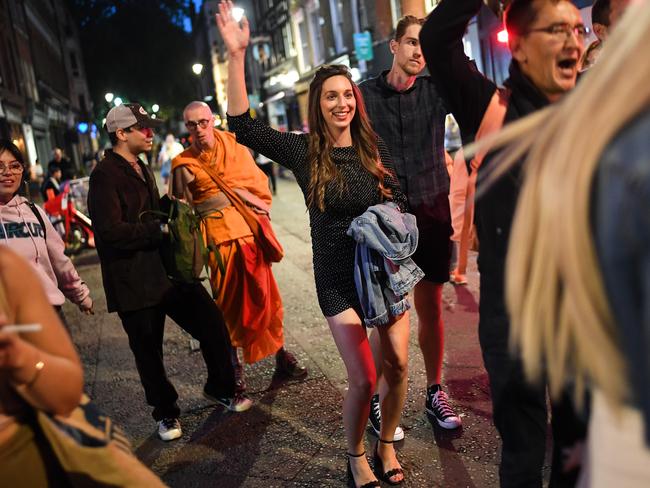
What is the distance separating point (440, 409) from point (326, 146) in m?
1.75

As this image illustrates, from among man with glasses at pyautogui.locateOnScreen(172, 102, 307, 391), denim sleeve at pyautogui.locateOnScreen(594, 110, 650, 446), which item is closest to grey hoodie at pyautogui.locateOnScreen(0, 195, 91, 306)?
man with glasses at pyautogui.locateOnScreen(172, 102, 307, 391)

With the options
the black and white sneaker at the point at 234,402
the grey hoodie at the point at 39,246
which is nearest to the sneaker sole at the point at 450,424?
the black and white sneaker at the point at 234,402

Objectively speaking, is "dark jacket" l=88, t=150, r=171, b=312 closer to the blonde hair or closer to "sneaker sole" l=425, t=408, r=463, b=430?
"sneaker sole" l=425, t=408, r=463, b=430

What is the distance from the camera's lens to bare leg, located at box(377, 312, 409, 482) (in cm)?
332

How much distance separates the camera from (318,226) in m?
3.39

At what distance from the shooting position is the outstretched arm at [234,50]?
3.15 meters

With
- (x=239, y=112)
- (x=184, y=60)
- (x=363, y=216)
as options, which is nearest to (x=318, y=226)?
(x=363, y=216)

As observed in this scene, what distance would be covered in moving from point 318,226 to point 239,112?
2.18 ft

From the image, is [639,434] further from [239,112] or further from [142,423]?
[142,423]

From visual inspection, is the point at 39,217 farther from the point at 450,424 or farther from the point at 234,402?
the point at 450,424

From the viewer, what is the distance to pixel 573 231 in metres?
1.03

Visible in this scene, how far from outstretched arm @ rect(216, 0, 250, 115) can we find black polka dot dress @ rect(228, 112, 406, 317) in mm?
69

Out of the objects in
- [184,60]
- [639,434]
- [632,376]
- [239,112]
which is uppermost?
[184,60]

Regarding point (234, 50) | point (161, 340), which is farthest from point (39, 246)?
point (234, 50)
